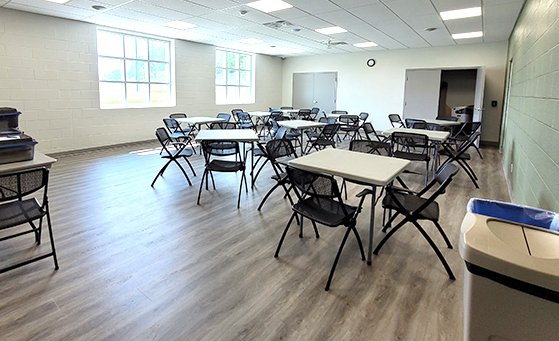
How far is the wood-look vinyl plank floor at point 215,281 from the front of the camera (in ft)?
6.23

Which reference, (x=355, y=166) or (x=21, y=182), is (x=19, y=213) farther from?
(x=355, y=166)

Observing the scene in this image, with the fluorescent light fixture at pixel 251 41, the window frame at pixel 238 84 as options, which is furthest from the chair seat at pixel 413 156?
the window frame at pixel 238 84

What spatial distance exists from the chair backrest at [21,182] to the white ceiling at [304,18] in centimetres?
391

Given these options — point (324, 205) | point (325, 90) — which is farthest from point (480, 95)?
point (324, 205)

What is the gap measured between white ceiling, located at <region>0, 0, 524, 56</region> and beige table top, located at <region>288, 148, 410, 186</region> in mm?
3042

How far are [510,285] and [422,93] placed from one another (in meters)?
9.44

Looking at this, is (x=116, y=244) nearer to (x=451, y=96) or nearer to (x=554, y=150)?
(x=554, y=150)

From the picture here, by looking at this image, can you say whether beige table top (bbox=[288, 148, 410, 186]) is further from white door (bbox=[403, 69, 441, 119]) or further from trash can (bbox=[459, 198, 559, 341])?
white door (bbox=[403, 69, 441, 119])

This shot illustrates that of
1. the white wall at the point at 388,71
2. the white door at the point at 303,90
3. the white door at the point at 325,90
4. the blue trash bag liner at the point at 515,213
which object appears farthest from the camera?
the white door at the point at 303,90

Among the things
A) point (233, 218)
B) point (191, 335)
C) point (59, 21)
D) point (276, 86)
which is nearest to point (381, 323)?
point (191, 335)

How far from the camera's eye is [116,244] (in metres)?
2.89

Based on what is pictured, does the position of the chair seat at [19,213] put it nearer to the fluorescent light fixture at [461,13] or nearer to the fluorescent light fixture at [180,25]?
the fluorescent light fixture at [180,25]

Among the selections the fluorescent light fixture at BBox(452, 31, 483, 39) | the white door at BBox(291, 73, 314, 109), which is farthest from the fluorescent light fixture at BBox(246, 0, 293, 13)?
the white door at BBox(291, 73, 314, 109)

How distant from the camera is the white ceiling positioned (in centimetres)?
527
